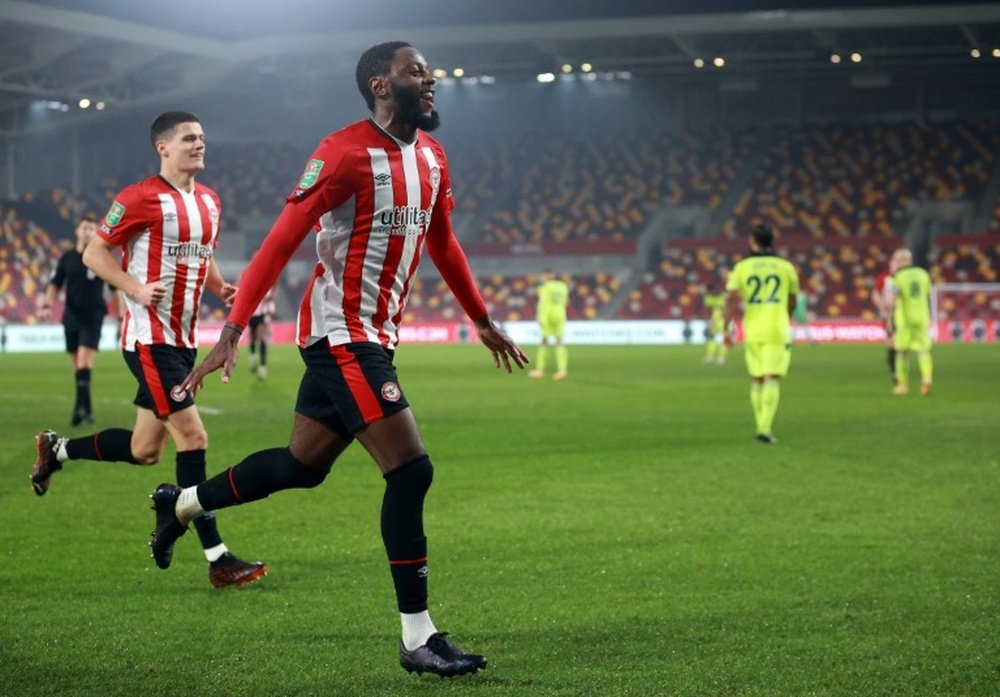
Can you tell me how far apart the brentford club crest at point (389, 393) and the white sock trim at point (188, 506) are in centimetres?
122

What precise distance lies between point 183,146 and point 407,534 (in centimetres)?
303

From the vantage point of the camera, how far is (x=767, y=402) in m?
13.6

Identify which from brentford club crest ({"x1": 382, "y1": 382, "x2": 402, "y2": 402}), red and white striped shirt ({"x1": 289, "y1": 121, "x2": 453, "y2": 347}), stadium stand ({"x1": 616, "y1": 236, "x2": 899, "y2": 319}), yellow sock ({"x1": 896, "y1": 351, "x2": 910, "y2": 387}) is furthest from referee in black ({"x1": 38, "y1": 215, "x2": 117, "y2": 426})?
stadium stand ({"x1": 616, "y1": 236, "x2": 899, "y2": 319})

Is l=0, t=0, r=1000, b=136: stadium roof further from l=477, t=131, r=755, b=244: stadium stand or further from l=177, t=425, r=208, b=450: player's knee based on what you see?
l=177, t=425, r=208, b=450: player's knee

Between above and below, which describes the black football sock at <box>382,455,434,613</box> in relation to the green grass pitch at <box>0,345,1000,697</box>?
above

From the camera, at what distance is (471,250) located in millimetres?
51781

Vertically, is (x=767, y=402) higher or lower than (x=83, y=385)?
lower

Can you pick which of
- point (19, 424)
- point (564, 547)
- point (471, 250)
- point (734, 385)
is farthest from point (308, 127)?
point (564, 547)

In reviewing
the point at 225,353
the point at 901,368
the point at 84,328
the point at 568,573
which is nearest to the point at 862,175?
the point at 901,368

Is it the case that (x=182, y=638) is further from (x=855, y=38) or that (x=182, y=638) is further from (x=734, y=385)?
(x=855, y=38)

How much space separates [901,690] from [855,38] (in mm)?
43246

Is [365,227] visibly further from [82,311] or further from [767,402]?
[82,311]

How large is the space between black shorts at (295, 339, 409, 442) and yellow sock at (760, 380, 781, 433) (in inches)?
354

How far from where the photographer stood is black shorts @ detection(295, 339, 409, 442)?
496 cm
